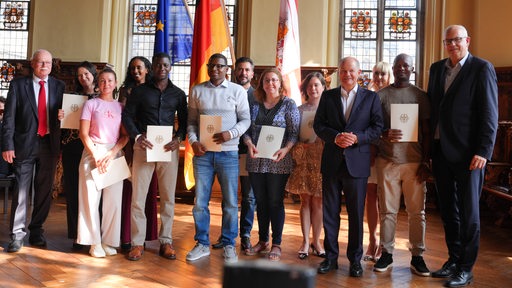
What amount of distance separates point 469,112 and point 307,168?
49.0 inches

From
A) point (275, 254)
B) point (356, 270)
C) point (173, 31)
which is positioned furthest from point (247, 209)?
point (173, 31)

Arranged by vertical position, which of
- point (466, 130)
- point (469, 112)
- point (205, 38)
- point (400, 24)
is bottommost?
point (466, 130)

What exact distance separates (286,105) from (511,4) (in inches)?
190

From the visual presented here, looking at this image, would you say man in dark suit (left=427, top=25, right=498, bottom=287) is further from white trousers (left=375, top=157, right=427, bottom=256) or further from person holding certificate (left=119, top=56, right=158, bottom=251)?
person holding certificate (left=119, top=56, right=158, bottom=251)

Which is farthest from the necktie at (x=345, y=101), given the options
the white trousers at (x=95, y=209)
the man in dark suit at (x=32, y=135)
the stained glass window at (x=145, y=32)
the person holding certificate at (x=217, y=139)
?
the stained glass window at (x=145, y=32)

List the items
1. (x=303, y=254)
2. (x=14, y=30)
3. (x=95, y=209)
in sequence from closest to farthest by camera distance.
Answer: (x=95, y=209), (x=303, y=254), (x=14, y=30)

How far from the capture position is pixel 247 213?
4043mm

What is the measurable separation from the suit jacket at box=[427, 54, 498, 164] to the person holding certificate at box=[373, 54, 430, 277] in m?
0.22

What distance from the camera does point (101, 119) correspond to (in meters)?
3.59

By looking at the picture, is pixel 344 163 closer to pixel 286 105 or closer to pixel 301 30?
pixel 286 105

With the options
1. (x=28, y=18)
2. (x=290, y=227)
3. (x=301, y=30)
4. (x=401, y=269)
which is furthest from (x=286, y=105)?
(x=28, y=18)

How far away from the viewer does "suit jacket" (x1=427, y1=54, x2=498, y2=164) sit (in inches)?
118

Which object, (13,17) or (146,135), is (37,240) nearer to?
(146,135)

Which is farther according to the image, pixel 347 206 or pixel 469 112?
pixel 347 206
